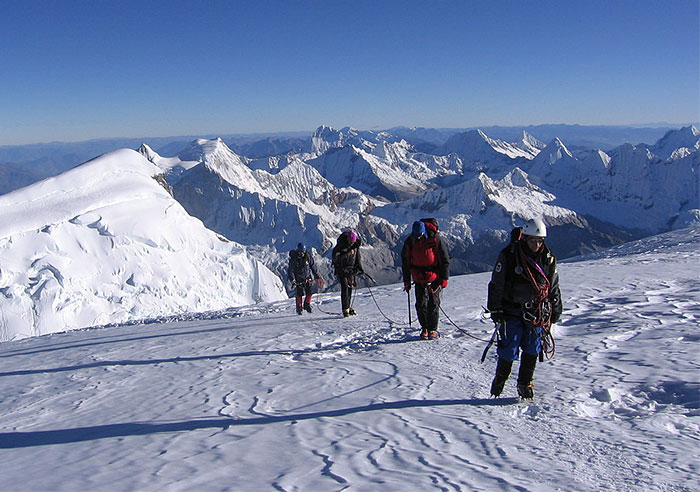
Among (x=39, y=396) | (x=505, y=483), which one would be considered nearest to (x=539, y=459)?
(x=505, y=483)

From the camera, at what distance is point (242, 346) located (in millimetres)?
11977

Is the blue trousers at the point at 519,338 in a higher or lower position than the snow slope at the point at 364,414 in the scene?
higher

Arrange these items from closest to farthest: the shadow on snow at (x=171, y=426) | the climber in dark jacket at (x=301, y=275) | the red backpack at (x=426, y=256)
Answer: the shadow on snow at (x=171, y=426), the red backpack at (x=426, y=256), the climber in dark jacket at (x=301, y=275)

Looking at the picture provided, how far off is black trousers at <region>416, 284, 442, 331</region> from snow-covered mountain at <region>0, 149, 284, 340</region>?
46.5 m

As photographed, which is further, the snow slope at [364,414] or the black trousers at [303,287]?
the black trousers at [303,287]

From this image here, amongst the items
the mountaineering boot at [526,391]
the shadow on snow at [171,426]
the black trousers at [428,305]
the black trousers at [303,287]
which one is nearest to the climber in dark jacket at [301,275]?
the black trousers at [303,287]

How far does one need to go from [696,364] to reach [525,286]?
3.58m

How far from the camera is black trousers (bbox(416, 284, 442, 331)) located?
10.7 m

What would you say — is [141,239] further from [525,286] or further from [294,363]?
[525,286]

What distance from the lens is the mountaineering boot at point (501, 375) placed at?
671 centimetres

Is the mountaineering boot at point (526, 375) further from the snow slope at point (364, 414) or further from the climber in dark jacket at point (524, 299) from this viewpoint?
the snow slope at point (364, 414)

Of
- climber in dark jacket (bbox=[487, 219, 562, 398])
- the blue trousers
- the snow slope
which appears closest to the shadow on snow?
the snow slope

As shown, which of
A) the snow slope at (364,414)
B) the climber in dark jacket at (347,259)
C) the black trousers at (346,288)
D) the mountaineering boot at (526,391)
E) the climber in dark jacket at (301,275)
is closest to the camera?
the snow slope at (364,414)

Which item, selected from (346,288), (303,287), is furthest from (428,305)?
(303,287)
